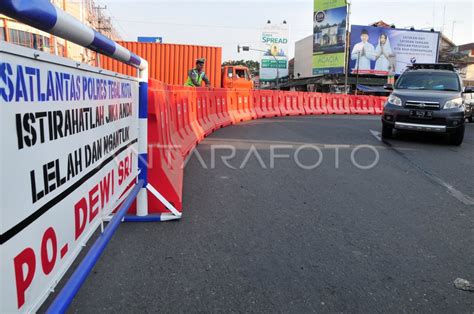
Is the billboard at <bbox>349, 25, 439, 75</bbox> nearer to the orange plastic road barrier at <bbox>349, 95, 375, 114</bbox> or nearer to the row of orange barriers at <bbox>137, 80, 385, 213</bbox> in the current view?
the orange plastic road barrier at <bbox>349, 95, 375, 114</bbox>

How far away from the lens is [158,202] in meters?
4.38

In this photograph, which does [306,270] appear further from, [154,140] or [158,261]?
[154,140]

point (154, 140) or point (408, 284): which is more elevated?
point (154, 140)

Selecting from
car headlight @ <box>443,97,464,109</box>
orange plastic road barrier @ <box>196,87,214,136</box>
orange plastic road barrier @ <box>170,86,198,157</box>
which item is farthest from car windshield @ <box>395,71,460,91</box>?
orange plastic road barrier @ <box>170,86,198,157</box>

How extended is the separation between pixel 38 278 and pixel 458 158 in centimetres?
868

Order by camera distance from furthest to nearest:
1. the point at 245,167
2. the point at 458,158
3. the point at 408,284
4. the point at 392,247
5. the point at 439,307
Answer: the point at 458,158 < the point at 245,167 < the point at 392,247 < the point at 408,284 < the point at 439,307

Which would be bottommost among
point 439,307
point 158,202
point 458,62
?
point 439,307

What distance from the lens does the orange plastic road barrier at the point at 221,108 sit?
42.9 ft

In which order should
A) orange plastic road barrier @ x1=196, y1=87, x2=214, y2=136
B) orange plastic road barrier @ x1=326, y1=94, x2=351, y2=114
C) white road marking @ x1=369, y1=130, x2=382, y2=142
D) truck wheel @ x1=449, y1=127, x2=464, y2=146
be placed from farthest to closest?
orange plastic road barrier @ x1=326, y1=94, x2=351, y2=114 < white road marking @ x1=369, y1=130, x2=382, y2=142 < orange plastic road barrier @ x1=196, y1=87, x2=214, y2=136 < truck wheel @ x1=449, y1=127, x2=464, y2=146

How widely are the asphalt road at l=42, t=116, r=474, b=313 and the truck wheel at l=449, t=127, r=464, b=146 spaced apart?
359 centimetres

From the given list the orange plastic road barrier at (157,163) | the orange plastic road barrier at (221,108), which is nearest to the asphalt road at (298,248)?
the orange plastic road barrier at (157,163)

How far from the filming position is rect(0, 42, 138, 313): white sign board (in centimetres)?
147

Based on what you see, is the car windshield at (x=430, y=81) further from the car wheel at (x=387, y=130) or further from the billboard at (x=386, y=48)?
the billboard at (x=386, y=48)

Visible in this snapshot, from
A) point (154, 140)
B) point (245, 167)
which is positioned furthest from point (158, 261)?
point (245, 167)
